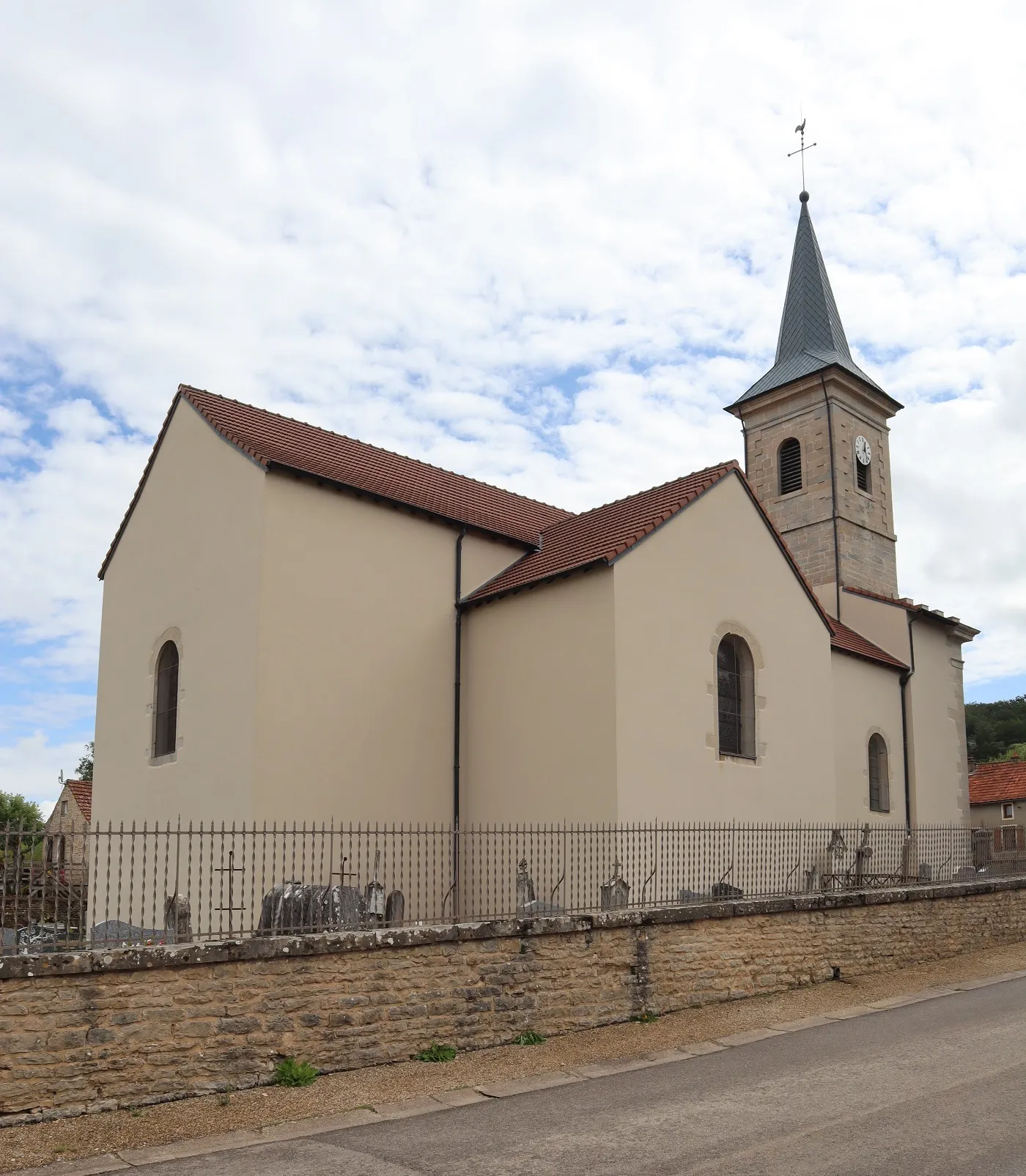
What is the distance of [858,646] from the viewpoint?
81.6 ft

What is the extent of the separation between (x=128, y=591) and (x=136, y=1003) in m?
12.4

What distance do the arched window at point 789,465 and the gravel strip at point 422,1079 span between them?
19028 mm

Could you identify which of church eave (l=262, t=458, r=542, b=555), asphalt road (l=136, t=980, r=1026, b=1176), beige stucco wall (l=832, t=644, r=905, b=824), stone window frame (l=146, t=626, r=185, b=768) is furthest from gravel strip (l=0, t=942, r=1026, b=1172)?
beige stucco wall (l=832, t=644, r=905, b=824)

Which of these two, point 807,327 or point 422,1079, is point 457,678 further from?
point 807,327

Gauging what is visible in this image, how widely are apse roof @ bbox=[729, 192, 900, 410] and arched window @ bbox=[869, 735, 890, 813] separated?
11121 millimetres

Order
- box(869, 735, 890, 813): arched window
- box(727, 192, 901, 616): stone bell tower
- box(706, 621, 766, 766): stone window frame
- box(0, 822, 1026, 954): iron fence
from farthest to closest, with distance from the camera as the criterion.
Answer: box(727, 192, 901, 616): stone bell tower < box(869, 735, 890, 813): arched window < box(706, 621, 766, 766): stone window frame < box(0, 822, 1026, 954): iron fence

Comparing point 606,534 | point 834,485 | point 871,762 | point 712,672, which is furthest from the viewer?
point 834,485

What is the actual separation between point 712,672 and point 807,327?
18.8 m

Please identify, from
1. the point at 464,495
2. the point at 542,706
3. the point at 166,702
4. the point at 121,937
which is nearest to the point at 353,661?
the point at 542,706

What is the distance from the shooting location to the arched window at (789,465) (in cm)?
3072

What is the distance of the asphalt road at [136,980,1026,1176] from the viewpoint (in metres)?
6.75

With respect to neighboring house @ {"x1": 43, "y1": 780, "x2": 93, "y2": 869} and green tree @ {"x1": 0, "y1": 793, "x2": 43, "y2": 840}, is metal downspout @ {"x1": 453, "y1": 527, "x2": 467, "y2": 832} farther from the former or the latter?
green tree @ {"x1": 0, "y1": 793, "x2": 43, "y2": 840}

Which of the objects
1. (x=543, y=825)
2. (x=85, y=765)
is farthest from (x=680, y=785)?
(x=85, y=765)

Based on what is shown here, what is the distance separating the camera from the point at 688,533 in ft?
57.3
